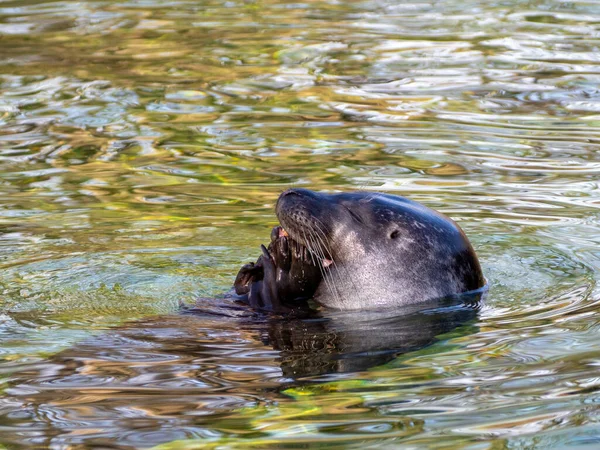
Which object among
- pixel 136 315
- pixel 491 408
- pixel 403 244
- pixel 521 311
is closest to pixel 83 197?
pixel 136 315

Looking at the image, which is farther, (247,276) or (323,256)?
(247,276)

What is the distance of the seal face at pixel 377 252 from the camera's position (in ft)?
20.8

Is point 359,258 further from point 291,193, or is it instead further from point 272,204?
point 272,204

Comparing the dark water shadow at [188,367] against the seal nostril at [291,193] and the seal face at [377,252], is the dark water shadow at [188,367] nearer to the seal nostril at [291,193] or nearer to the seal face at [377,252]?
the seal face at [377,252]

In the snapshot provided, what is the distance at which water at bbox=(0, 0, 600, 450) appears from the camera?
15.3 ft

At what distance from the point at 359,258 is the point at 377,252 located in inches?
4.0

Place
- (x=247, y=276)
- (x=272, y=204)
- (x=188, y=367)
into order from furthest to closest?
1. (x=272, y=204)
2. (x=247, y=276)
3. (x=188, y=367)

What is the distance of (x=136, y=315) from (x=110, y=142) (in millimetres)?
Answer: 4195

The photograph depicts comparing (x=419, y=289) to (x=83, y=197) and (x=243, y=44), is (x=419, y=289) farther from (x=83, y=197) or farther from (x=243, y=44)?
(x=243, y=44)

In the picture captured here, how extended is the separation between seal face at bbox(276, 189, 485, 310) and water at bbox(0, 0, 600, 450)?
0.23 m

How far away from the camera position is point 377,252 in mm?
6387

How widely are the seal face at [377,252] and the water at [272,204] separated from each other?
0.23m

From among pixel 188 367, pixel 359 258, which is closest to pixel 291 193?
pixel 359 258

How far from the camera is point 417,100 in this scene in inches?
455
